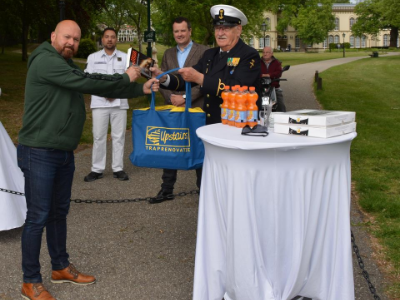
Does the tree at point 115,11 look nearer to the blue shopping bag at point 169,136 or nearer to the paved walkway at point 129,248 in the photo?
the paved walkway at point 129,248

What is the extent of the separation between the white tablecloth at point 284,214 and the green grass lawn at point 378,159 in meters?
0.99

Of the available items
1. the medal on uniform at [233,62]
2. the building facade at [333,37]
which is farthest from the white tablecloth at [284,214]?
the building facade at [333,37]

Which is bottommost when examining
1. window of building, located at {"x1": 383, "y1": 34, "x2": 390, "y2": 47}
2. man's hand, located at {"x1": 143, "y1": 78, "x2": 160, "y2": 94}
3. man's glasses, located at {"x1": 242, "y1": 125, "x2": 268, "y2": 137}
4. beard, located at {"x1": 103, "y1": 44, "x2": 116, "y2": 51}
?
man's glasses, located at {"x1": 242, "y1": 125, "x2": 268, "y2": 137}

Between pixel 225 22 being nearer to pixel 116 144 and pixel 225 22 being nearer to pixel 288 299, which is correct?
pixel 288 299

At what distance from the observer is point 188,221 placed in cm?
618

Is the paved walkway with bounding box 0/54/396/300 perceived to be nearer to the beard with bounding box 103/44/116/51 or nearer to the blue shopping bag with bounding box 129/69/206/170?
the blue shopping bag with bounding box 129/69/206/170

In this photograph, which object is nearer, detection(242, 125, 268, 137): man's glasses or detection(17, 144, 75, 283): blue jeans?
detection(242, 125, 268, 137): man's glasses

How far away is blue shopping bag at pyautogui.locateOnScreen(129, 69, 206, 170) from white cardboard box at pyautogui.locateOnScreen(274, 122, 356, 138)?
1.14 meters

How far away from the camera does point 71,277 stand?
4.52 meters

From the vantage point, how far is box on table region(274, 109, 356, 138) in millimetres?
3463

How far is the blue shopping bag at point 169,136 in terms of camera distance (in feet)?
15.4

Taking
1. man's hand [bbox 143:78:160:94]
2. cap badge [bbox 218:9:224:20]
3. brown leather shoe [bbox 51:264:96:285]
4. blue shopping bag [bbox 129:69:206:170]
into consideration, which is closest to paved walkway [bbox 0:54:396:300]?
brown leather shoe [bbox 51:264:96:285]

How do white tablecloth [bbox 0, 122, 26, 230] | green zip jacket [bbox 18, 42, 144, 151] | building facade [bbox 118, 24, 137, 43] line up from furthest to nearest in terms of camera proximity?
building facade [bbox 118, 24, 137, 43]
white tablecloth [bbox 0, 122, 26, 230]
green zip jacket [bbox 18, 42, 144, 151]

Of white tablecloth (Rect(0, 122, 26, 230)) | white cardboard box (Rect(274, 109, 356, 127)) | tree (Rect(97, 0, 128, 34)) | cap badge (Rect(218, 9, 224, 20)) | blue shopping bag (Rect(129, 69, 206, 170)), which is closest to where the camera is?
white cardboard box (Rect(274, 109, 356, 127))
